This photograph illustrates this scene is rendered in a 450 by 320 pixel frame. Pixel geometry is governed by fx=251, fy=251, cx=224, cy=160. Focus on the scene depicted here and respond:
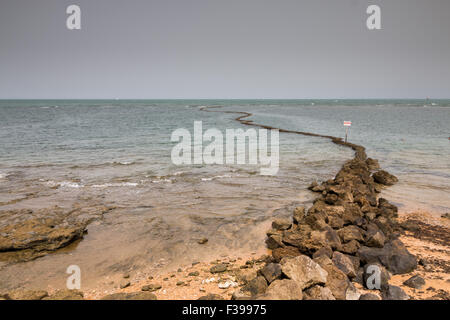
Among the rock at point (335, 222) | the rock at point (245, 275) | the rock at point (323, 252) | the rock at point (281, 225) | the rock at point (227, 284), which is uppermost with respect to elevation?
the rock at point (335, 222)

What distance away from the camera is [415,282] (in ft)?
18.1

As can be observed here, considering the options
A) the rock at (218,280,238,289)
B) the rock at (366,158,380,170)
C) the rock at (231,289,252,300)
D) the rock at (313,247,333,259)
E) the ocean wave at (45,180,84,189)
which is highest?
the rock at (366,158,380,170)

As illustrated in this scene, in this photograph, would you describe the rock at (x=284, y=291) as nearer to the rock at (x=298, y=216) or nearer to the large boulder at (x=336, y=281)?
the large boulder at (x=336, y=281)

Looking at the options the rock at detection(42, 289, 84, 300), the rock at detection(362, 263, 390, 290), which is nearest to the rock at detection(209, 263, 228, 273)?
the rock at detection(42, 289, 84, 300)

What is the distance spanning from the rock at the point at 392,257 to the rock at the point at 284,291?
277 cm

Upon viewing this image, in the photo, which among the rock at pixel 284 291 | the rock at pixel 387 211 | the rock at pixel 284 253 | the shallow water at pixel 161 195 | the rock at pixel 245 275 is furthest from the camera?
the rock at pixel 387 211

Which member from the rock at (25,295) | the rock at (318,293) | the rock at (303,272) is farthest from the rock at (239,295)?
the rock at (25,295)

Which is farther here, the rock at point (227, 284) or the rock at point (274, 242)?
the rock at point (274, 242)

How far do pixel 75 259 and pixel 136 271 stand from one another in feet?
6.55

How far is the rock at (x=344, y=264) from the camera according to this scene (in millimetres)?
5762

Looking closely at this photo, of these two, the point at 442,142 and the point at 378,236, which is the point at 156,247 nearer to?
the point at 378,236

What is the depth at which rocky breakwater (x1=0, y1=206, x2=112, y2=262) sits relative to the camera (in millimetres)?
7156

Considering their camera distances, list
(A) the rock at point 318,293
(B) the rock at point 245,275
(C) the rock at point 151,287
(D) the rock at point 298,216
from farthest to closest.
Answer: (D) the rock at point 298,216
(B) the rock at point 245,275
(C) the rock at point 151,287
(A) the rock at point 318,293

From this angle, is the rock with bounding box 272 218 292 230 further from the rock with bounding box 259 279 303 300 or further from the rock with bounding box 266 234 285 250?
the rock with bounding box 259 279 303 300
